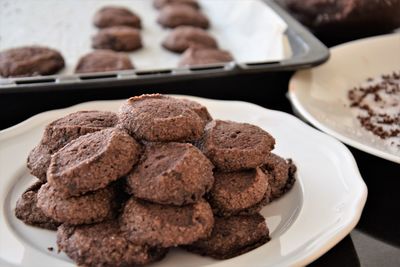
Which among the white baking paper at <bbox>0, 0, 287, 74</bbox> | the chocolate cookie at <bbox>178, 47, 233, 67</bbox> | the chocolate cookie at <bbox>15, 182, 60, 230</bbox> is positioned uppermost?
the chocolate cookie at <bbox>15, 182, 60, 230</bbox>

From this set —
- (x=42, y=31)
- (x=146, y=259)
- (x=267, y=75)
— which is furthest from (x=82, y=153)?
(x=42, y=31)

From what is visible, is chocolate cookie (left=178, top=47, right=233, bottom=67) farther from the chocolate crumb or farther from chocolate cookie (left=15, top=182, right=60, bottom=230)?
chocolate cookie (left=15, top=182, right=60, bottom=230)

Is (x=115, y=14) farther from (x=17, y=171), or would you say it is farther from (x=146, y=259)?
(x=146, y=259)

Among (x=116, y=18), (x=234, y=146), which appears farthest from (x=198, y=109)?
(x=116, y=18)

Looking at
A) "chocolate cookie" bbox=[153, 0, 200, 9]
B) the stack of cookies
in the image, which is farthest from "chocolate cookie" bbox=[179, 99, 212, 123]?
"chocolate cookie" bbox=[153, 0, 200, 9]

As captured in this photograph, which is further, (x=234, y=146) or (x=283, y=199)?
(x=283, y=199)

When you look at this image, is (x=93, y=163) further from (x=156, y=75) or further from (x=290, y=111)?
(x=290, y=111)

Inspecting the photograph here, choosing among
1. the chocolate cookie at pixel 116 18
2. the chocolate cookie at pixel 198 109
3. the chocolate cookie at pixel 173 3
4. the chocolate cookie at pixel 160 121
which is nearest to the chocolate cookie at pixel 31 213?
the chocolate cookie at pixel 160 121
